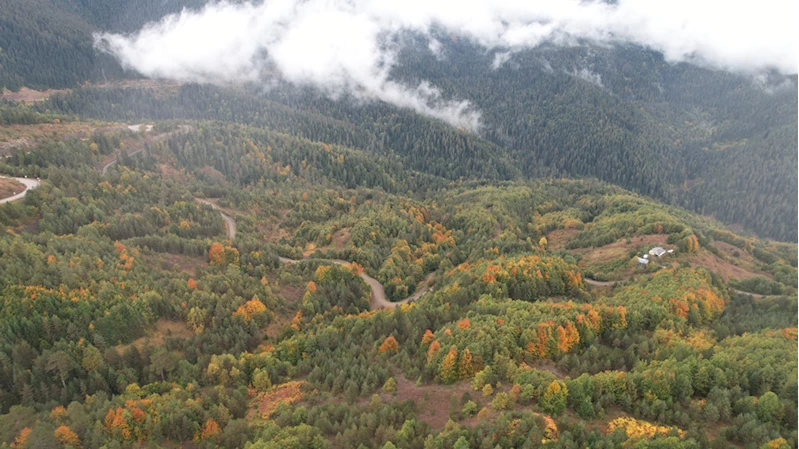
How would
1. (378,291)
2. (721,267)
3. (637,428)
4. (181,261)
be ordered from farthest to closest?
(378,291) → (181,261) → (721,267) → (637,428)

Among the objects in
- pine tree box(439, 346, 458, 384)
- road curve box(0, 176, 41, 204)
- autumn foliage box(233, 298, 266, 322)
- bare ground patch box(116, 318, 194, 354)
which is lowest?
bare ground patch box(116, 318, 194, 354)

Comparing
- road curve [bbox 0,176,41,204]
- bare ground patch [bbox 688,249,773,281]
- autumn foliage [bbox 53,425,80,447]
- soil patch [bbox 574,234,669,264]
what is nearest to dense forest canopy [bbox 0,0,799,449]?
autumn foliage [bbox 53,425,80,447]

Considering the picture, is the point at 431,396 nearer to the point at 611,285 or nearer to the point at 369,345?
the point at 369,345

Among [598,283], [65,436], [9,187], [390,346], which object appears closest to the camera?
[65,436]

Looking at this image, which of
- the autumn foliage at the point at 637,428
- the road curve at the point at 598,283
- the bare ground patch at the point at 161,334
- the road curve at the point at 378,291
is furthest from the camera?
the road curve at the point at 378,291

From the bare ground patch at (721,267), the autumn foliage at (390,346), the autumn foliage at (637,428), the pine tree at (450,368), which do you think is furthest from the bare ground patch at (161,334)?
the bare ground patch at (721,267)

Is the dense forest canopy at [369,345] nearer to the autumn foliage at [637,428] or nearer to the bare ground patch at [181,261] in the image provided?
the autumn foliage at [637,428]

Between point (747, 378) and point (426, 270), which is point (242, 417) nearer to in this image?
point (747, 378)

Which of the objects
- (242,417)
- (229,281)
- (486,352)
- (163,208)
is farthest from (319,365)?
(163,208)

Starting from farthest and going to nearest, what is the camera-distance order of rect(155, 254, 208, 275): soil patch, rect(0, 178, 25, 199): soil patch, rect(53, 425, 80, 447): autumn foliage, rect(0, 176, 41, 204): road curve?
1. rect(0, 178, 25, 199): soil patch
2. rect(0, 176, 41, 204): road curve
3. rect(155, 254, 208, 275): soil patch
4. rect(53, 425, 80, 447): autumn foliage

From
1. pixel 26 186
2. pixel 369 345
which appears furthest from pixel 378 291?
pixel 26 186

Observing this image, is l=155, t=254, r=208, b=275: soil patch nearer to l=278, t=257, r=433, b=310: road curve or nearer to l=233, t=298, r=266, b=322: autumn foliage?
l=233, t=298, r=266, b=322: autumn foliage
